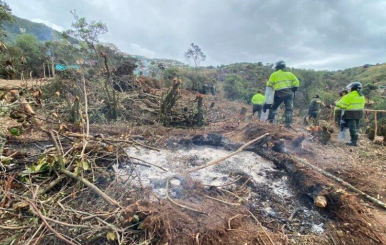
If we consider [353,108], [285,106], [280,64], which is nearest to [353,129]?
[353,108]

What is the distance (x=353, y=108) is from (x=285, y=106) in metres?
1.60

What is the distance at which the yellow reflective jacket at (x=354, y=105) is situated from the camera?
189 inches

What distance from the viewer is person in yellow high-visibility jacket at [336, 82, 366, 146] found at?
481 centimetres

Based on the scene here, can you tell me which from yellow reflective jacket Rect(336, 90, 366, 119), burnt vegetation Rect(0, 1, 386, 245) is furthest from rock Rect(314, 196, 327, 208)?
yellow reflective jacket Rect(336, 90, 366, 119)

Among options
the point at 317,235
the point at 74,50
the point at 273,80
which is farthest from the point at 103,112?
the point at 74,50

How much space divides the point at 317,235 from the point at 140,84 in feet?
22.6

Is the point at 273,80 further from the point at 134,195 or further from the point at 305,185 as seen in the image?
the point at 134,195

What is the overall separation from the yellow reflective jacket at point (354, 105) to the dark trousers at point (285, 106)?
128 centimetres

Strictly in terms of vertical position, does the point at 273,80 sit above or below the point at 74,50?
below

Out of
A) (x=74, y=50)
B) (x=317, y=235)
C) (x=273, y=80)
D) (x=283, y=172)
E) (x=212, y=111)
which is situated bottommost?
(x=317, y=235)

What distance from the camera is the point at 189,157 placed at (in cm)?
370

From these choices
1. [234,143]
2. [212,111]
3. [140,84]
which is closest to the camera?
[234,143]

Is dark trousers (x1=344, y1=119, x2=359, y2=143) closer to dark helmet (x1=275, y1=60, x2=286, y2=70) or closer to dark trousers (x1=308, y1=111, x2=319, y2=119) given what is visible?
dark helmet (x1=275, y1=60, x2=286, y2=70)

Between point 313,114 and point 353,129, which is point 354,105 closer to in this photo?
point 353,129
